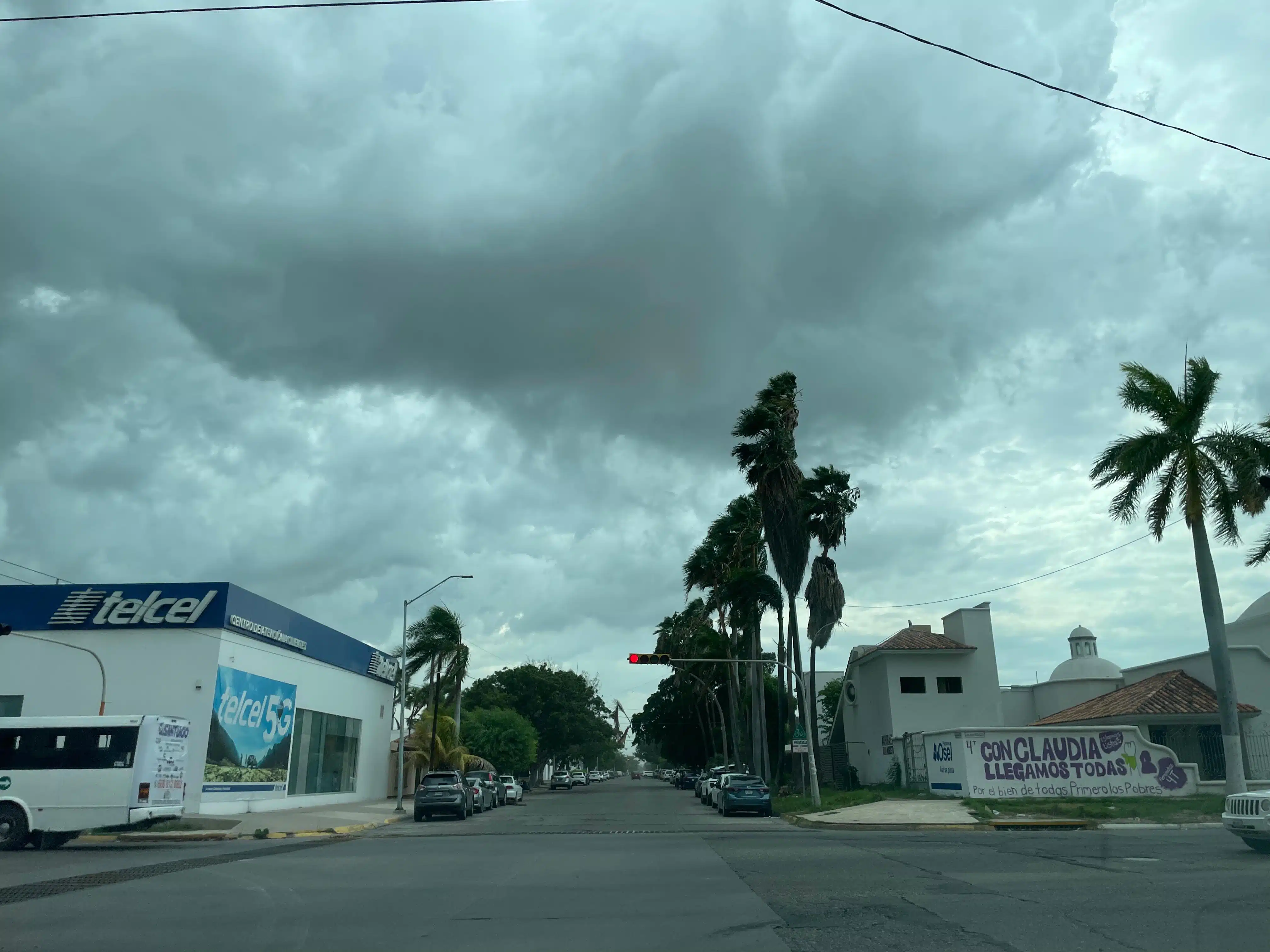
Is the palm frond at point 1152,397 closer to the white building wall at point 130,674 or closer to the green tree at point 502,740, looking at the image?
the white building wall at point 130,674

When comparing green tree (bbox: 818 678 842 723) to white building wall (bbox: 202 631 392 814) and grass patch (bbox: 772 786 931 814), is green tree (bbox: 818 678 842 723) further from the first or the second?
white building wall (bbox: 202 631 392 814)

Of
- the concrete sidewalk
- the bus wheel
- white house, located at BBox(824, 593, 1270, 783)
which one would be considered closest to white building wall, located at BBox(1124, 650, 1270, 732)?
white house, located at BBox(824, 593, 1270, 783)

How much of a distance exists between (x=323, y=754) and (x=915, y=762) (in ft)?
→ 81.5

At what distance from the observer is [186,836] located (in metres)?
24.8

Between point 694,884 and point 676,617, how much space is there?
6362cm

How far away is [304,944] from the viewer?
9438mm

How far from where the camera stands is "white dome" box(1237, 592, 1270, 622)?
45.6 m

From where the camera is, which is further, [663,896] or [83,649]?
[83,649]

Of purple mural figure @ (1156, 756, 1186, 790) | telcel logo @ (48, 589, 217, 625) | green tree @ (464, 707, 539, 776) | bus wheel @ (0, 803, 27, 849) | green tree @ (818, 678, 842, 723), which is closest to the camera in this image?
bus wheel @ (0, 803, 27, 849)

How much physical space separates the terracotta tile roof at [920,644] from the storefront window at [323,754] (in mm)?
25472

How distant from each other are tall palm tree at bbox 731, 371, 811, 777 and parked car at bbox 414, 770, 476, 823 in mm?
14001

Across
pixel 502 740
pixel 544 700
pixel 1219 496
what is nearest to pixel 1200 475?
pixel 1219 496

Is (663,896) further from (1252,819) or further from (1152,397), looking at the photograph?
(1152,397)

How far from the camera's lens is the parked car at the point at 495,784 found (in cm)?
4181
